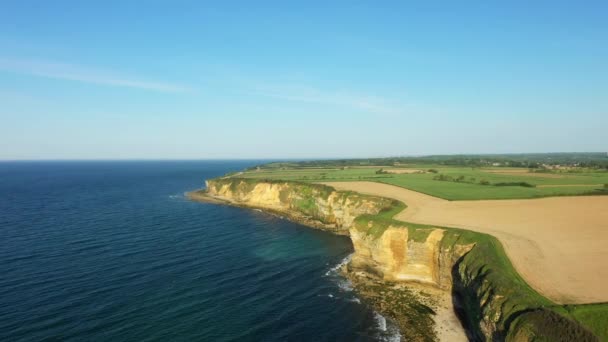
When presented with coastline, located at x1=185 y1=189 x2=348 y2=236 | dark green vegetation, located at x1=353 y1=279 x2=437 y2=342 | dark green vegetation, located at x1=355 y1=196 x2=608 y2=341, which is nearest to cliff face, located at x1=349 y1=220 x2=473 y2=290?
dark green vegetation, located at x1=355 y1=196 x2=608 y2=341

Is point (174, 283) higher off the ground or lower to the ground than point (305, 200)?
lower

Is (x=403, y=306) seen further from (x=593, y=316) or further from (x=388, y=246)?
(x=593, y=316)


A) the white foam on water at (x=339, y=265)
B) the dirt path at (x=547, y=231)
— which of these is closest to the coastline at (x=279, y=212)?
the white foam on water at (x=339, y=265)

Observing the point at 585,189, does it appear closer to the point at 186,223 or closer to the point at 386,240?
the point at 386,240

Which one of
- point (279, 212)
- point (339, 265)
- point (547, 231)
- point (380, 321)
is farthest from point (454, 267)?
point (279, 212)

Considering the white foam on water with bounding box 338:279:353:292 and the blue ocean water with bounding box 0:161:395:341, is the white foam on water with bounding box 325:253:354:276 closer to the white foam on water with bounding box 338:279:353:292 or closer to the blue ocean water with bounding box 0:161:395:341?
the blue ocean water with bounding box 0:161:395:341

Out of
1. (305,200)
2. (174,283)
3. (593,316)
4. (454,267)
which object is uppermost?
(593,316)
